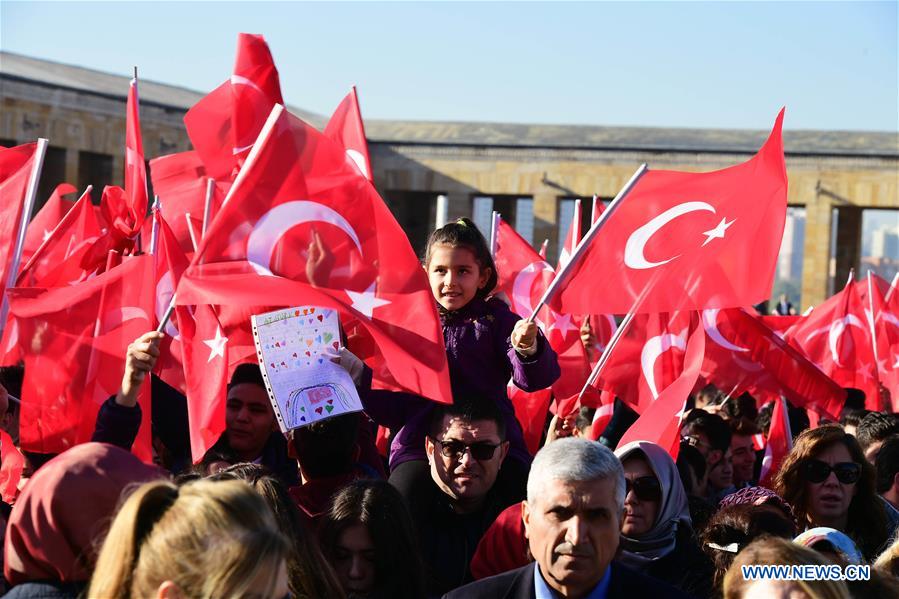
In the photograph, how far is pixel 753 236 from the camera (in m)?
6.52

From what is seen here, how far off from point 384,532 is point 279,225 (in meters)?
1.53

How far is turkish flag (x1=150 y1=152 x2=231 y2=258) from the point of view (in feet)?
27.3

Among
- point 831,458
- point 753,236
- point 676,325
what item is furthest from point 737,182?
point 676,325

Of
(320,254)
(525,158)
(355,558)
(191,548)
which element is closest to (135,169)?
(320,254)

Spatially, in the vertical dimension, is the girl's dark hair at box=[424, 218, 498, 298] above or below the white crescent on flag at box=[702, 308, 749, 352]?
above

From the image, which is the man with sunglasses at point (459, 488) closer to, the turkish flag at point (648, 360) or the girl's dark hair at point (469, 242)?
the girl's dark hair at point (469, 242)

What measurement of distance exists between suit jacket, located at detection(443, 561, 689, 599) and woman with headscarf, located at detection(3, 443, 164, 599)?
47.2 inches

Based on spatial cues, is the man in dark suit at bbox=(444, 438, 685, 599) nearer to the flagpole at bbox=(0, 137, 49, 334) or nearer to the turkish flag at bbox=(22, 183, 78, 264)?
the flagpole at bbox=(0, 137, 49, 334)

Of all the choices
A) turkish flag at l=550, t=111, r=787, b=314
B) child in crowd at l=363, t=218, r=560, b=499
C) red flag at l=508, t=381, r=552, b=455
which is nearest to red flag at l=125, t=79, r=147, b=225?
red flag at l=508, t=381, r=552, b=455

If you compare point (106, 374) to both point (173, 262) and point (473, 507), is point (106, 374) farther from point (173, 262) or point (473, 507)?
point (473, 507)

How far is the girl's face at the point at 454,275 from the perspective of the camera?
19.4 feet

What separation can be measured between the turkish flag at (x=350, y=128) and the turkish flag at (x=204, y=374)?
1723 mm

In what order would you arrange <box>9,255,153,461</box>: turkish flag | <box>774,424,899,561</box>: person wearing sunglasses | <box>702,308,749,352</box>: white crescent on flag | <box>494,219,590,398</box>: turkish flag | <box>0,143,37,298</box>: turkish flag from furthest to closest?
<box>702,308,749,352</box>: white crescent on flag, <box>494,219,590,398</box>: turkish flag, <box>0,143,37,298</box>: turkish flag, <box>9,255,153,461</box>: turkish flag, <box>774,424,899,561</box>: person wearing sunglasses

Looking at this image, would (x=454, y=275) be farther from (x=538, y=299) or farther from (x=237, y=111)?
(x=538, y=299)
